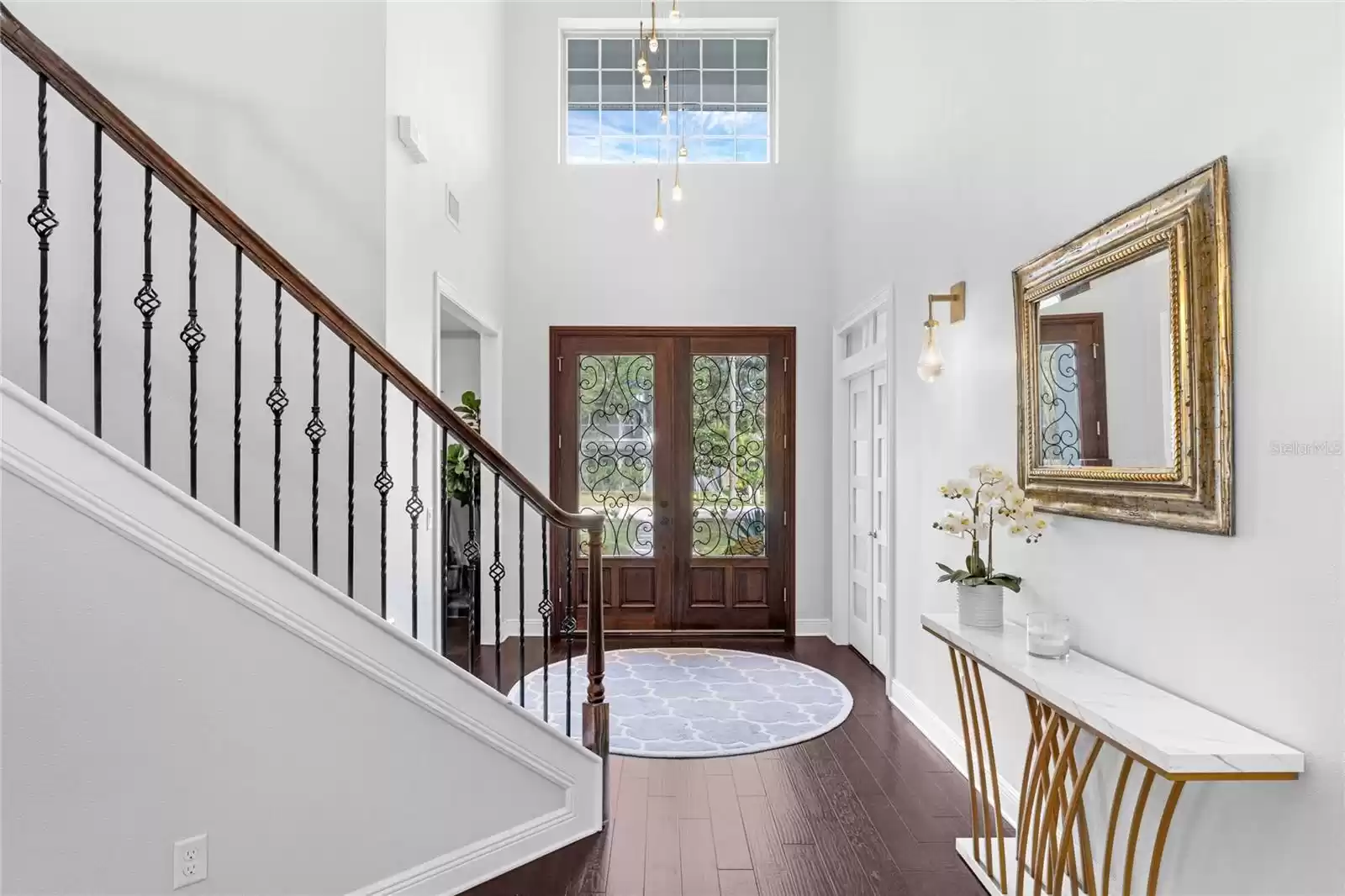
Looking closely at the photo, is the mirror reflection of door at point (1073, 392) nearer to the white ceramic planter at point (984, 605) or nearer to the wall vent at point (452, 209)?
the white ceramic planter at point (984, 605)

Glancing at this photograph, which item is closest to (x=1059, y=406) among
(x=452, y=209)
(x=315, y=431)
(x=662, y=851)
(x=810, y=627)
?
(x=662, y=851)

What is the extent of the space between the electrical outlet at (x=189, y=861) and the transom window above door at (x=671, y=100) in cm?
515

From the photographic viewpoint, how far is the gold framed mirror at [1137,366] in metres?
1.79

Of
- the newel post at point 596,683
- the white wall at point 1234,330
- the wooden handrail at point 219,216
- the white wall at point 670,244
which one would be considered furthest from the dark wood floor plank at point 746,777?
the white wall at point 670,244

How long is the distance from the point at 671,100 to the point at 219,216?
15.2ft

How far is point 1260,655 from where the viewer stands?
167 centimetres

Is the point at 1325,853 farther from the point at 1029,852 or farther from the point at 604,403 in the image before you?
the point at 604,403

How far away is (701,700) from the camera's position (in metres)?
4.29

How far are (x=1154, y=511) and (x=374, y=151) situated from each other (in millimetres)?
3172

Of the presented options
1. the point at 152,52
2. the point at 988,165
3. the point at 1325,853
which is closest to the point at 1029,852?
the point at 1325,853

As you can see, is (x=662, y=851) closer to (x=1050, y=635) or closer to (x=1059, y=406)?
(x=1050, y=635)

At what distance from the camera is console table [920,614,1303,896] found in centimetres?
156

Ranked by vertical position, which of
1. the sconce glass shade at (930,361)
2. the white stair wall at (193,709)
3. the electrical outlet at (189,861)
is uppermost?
the sconce glass shade at (930,361)

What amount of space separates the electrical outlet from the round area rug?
1.43 meters
